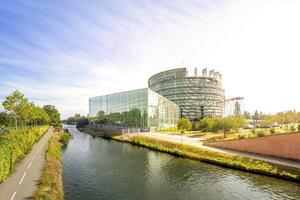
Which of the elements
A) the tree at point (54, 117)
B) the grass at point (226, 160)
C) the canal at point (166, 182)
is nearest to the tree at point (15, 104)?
the canal at point (166, 182)

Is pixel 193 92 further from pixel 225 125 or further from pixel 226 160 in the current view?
pixel 226 160

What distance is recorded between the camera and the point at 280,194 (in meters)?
18.2

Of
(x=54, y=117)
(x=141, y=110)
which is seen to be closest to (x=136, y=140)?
(x=141, y=110)

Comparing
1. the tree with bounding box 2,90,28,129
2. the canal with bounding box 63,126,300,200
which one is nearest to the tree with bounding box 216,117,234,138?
the canal with bounding box 63,126,300,200

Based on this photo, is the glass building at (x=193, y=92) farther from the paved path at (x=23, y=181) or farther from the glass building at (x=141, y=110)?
the paved path at (x=23, y=181)

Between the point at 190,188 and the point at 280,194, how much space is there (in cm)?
998

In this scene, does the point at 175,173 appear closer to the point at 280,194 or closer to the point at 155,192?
the point at 155,192

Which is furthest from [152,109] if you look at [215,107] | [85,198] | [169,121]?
[215,107]

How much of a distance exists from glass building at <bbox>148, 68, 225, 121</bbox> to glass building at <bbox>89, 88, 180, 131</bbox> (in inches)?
1003

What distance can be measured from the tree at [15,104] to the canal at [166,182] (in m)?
24.3

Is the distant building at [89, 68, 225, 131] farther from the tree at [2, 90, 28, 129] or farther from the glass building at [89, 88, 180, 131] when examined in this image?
the tree at [2, 90, 28, 129]

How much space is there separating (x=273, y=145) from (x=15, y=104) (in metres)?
59.1

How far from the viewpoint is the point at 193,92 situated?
110 m

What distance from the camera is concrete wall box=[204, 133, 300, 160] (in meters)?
25.7
